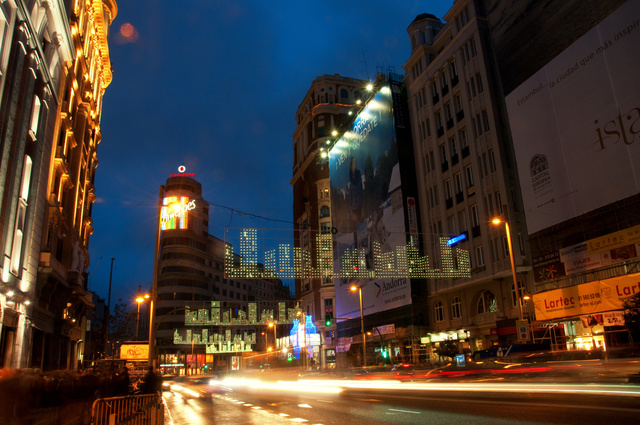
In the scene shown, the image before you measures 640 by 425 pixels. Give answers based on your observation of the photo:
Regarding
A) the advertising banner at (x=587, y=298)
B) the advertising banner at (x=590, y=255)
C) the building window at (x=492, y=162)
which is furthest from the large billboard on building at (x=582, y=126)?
the building window at (x=492, y=162)

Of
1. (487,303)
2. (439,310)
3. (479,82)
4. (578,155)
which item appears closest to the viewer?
(578,155)

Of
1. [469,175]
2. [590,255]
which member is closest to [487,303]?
[469,175]

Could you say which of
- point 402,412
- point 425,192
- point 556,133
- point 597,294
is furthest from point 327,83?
point 402,412

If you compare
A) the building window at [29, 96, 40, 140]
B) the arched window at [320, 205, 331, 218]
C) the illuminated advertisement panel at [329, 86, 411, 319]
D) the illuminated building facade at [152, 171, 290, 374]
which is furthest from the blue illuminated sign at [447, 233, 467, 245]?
the illuminated building facade at [152, 171, 290, 374]

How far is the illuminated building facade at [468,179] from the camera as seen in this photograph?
37906mm

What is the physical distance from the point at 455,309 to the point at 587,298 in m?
16.0

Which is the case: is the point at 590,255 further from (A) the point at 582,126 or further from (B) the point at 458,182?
(B) the point at 458,182

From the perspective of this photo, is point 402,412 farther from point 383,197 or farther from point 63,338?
point 383,197

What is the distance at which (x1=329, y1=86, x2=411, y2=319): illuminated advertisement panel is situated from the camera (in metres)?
51.4

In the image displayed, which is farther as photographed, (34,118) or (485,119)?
(485,119)

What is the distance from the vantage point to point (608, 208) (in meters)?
28.0

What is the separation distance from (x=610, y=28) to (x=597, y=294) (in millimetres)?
15273

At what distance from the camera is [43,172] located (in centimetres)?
2950

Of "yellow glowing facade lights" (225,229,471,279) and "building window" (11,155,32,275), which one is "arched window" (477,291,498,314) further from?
"building window" (11,155,32,275)
